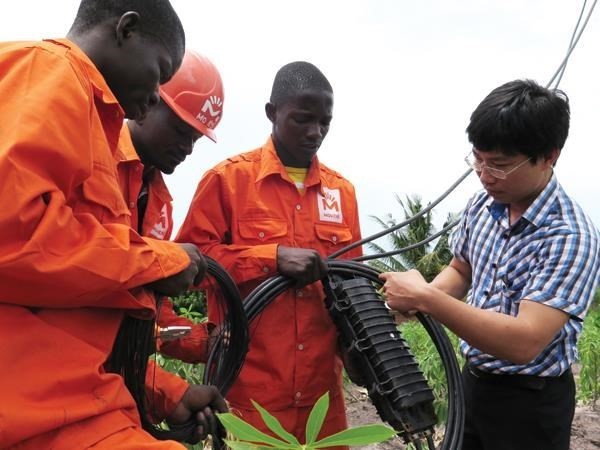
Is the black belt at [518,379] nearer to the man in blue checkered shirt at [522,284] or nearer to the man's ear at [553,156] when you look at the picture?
the man in blue checkered shirt at [522,284]

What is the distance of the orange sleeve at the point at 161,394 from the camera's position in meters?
1.71

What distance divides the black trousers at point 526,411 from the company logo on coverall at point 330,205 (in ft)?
2.83

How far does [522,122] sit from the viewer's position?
1.79m

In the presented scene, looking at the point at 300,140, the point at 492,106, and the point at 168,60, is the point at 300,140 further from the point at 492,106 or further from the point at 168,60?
the point at 168,60

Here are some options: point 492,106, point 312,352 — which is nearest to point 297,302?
point 312,352

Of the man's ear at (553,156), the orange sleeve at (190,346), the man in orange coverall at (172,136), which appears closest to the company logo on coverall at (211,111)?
the man in orange coverall at (172,136)

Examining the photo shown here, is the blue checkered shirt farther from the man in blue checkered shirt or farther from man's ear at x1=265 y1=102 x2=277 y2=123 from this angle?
man's ear at x1=265 y1=102 x2=277 y2=123

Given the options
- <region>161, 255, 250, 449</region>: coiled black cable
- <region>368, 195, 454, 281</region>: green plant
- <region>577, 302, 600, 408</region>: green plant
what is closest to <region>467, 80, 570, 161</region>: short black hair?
<region>161, 255, 250, 449</region>: coiled black cable

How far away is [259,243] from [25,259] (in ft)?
4.35

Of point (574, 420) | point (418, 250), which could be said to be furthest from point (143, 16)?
point (418, 250)

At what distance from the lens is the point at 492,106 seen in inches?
72.5

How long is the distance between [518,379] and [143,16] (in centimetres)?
152

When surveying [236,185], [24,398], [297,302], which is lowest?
[297,302]

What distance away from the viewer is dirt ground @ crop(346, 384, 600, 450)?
3912 millimetres
